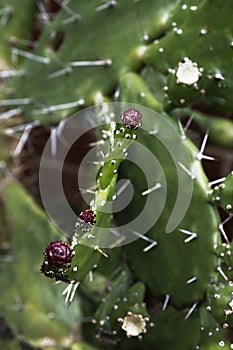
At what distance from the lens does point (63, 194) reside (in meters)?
2.19

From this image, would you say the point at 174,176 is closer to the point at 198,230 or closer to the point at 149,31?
the point at 198,230

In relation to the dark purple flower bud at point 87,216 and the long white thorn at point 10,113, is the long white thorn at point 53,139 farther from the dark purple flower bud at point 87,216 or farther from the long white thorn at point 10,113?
the dark purple flower bud at point 87,216

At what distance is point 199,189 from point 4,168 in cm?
89

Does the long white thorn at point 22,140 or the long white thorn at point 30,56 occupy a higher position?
the long white thorn at point 30,56

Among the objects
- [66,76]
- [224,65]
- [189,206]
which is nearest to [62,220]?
[66,76]

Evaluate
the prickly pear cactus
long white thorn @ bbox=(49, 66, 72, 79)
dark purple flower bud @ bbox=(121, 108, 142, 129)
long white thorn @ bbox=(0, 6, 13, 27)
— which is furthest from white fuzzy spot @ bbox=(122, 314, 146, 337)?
long white thorn @ bbox=(0, 6, 13, 27)

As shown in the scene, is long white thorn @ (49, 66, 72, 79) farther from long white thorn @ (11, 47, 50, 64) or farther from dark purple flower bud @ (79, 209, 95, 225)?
dark purple flower bud @ (79, 209, 95, 225)

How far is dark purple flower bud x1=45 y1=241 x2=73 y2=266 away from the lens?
1.16 meters

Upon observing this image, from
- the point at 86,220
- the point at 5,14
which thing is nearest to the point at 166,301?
the point at 86,220

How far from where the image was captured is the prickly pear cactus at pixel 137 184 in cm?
142

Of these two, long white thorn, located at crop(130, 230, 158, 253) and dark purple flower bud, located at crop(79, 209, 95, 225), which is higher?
dark purple flower bud, located at crop(79, 209, 95, 225)

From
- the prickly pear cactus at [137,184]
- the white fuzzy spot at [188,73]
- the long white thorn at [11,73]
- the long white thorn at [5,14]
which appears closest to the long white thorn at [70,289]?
the prickly pear cactus at [137,184]

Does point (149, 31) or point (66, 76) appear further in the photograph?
point (66, 76)

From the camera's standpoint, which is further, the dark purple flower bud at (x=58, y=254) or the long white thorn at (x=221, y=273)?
the long white thorn at (x=221, y=273)
